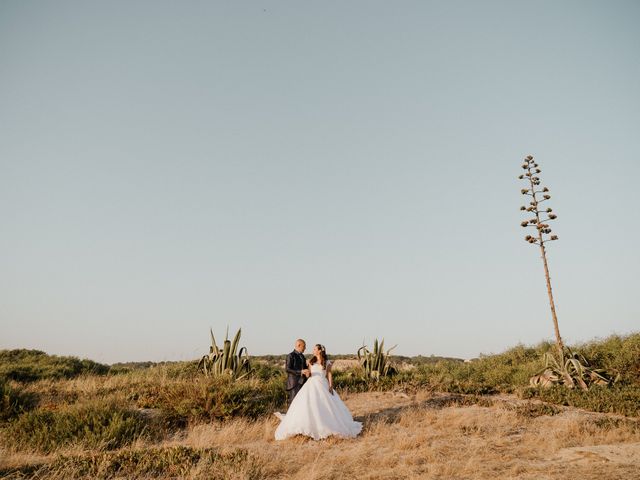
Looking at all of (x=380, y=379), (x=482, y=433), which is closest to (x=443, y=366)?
(x=380, y=379)

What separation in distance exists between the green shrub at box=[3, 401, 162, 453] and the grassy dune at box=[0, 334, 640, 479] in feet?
0.10

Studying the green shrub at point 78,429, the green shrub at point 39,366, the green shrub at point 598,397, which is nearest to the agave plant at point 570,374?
the green shrub at point 598,397

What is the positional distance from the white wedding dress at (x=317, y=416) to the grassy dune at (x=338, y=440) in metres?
0.27

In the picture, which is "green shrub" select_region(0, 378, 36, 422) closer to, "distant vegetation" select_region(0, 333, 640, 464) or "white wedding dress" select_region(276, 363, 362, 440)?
"distant vegetation" select_region(0, 333, 640, 464)

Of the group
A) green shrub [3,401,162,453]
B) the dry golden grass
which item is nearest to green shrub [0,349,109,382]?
green shrub [3,401,162,453]

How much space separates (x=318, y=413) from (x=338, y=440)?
68 cm

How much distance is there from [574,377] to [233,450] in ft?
37.9

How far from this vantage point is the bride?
8.70 m

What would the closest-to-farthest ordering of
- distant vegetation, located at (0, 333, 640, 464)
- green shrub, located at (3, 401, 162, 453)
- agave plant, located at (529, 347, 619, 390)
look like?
green shrub, located at (3, 401, 162, 453) → distant vegetation, located at (0, 333, 640, 464) → agave plant, located at (529, 347, 619, 390)

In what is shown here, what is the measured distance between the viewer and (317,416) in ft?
28.8

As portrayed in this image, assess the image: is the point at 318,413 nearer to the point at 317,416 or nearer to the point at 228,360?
the point at 317,416

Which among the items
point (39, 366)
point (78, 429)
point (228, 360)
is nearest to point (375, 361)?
point (228, 360)

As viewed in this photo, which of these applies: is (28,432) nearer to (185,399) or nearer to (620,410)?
(185,399)

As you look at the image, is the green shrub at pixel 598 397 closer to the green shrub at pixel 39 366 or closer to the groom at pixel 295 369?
the groom at pixel 295 369
